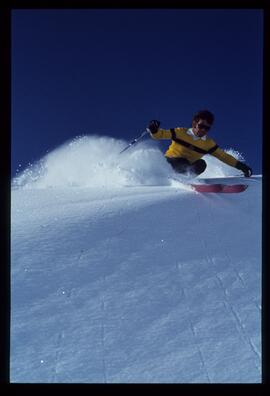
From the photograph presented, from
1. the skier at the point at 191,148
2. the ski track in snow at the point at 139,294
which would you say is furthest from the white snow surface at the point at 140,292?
the skier at the point at 191,148

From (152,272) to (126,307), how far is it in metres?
0.22

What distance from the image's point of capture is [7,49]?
175 centimetres

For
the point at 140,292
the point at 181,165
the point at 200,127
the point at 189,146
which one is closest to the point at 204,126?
the point at 200,127

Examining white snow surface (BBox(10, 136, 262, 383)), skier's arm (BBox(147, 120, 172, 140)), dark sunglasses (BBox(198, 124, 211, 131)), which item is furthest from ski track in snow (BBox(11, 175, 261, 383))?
skier's arm (BBox(147, 120, 172, 140))

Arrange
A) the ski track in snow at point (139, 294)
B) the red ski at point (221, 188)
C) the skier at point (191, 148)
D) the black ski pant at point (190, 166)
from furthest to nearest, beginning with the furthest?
the black ski pant at point (190, 166) < the skier at point (191, 148) < the red ski at point (221, 188) < the ski track in snow at point (139, 294)

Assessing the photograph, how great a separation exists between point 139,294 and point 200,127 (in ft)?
4.06

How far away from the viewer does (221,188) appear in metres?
2.45

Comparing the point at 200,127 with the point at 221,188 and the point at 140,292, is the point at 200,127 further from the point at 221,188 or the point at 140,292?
the point at 140,292

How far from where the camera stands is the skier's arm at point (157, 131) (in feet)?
8.85

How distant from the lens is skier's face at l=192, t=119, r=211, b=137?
8.36ft

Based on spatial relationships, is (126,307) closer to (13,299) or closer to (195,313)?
(195,313)

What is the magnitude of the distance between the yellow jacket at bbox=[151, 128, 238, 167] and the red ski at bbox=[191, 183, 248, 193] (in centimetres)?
30

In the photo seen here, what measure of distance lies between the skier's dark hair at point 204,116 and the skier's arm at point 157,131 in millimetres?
259

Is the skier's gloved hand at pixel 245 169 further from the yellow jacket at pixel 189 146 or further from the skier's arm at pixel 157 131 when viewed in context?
the skier's arm at pixel 157 131
